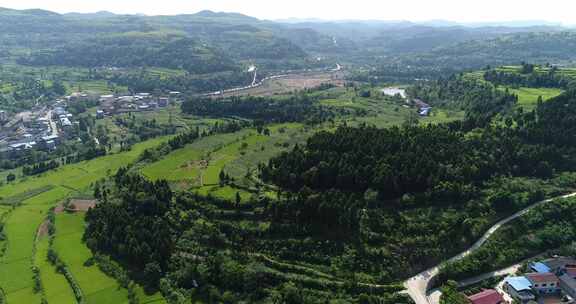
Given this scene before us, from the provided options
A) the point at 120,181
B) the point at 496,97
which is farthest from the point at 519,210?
the point at 120,181

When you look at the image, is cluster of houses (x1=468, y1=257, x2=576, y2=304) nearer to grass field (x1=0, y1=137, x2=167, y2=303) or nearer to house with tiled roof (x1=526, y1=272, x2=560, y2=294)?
house with tiled roof (x1=526, y1=272, x2=560, y2=294)

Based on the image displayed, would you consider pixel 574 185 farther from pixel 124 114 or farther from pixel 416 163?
pixel 124 114

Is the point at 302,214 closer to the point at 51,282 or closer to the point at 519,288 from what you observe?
the point at 519,288

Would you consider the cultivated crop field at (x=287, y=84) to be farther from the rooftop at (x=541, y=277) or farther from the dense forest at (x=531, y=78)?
the rooftop at (x=541, y=277)

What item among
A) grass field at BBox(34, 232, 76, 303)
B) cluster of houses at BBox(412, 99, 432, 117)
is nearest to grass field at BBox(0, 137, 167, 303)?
grass field at BBox(34, 232, 76, 303)

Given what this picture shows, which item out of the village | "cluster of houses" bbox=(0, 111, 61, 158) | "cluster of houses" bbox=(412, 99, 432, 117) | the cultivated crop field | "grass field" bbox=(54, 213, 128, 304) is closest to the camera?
"grass field" bbox=(54, 213, 128, 304)

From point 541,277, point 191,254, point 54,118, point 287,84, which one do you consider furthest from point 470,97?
point 54,118

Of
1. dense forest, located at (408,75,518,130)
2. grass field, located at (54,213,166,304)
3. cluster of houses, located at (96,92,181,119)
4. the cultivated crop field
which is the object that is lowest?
grass field, located at (54,213,166,304)
